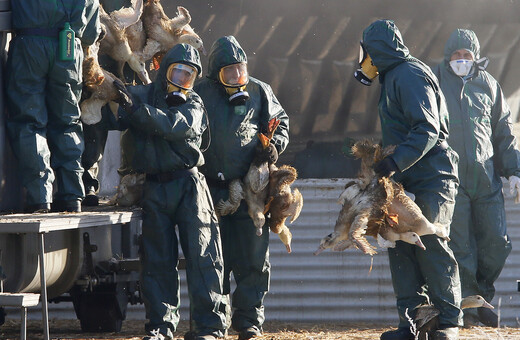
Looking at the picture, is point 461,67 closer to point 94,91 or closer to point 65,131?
point 94,91

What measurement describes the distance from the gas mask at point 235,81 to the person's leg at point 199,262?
797mm

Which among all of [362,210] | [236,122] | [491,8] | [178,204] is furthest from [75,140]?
Answer: [491,8]

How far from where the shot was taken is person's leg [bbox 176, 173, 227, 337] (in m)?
6.47

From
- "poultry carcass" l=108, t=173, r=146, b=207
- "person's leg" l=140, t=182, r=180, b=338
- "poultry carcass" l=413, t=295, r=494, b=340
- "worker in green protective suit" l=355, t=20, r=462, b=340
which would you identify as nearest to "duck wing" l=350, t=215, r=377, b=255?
"worker in green protective suit" l=355, t=20, r=462, b=340

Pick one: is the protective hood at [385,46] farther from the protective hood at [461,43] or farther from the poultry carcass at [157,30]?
the protective hood at [461,43]

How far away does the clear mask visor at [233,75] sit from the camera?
280 inches

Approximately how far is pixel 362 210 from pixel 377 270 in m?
3.16

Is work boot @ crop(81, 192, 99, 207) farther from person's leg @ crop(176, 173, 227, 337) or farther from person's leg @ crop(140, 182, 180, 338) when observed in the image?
person's leg @ crop(176, 173, 227, 337)

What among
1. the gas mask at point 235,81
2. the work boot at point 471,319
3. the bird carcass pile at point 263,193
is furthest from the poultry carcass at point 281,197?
the work boot at point 471,319

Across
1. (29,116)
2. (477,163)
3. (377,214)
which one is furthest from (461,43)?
(29,116)

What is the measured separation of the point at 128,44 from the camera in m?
7.24

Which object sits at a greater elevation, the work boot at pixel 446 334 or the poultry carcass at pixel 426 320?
the poultry carcass at pixel 426 320

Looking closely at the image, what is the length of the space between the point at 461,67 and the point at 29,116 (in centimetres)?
382

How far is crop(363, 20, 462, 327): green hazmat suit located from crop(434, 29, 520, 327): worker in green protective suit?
5.23ft
